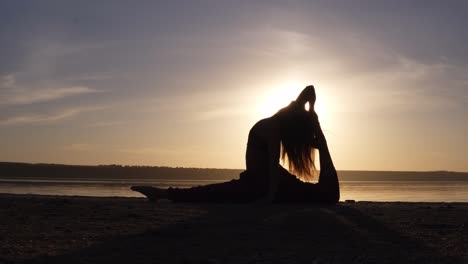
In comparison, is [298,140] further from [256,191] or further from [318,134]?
[256,191]

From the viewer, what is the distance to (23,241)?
612cm

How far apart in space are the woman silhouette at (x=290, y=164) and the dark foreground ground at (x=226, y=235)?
29.8 inches

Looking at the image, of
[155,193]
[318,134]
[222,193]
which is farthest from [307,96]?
[155,193]

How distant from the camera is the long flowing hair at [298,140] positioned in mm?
10023

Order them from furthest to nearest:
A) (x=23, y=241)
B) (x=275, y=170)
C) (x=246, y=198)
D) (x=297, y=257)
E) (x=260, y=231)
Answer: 1. (x=246, y=198)
2. (x=275, y=170)
3. (x=260, y=231)
4. (x=23, y=241)
5. (x=297, y=257)

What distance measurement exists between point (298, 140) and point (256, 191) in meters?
1.06

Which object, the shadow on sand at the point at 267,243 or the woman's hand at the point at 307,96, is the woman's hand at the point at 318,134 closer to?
the woman's hand at the point at 307,96

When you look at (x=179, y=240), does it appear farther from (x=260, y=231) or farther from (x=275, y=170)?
(x=275, y=170)

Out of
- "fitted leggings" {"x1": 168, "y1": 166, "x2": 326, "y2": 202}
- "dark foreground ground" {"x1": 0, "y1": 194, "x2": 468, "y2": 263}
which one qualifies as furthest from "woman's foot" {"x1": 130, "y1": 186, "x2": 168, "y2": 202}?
"dark foreground ground" {"x1": 0, "y1": 194, "x2": 468, "y2": 263}

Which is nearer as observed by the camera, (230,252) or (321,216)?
(230,252)

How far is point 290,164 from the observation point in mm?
10227

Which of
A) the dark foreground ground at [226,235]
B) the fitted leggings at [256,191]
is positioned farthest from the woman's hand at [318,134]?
the dark foreground ground at [226,235]

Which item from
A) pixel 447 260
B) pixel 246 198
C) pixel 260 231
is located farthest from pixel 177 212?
pixel 447 260

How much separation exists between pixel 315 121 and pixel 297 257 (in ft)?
16.7
